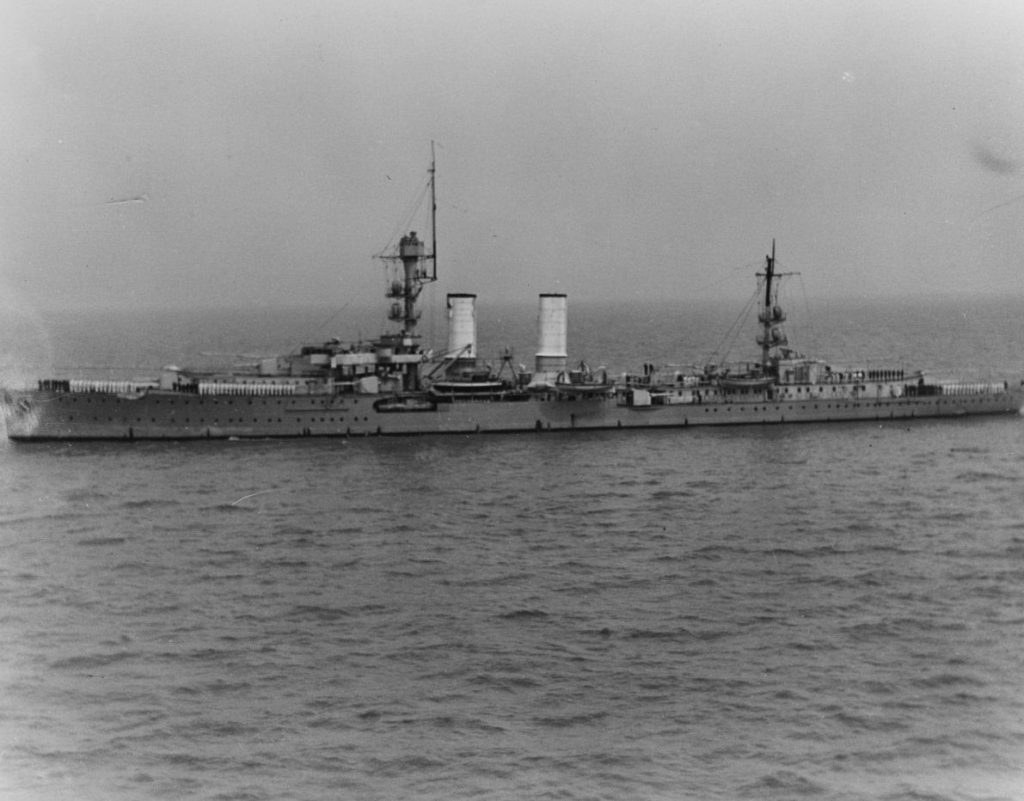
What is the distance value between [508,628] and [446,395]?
23.5 m

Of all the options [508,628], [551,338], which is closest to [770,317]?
[551,338]

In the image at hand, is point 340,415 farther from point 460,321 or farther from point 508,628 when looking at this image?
point 508,628

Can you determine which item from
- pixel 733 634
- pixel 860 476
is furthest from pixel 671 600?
pixel 860 476

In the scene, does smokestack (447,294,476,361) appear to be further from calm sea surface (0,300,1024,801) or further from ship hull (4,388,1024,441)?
calm sea surface (0,300,1024,801)

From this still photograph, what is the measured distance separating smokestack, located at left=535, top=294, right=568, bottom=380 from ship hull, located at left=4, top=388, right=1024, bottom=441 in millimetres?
2245

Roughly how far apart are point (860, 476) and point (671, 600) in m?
15.4

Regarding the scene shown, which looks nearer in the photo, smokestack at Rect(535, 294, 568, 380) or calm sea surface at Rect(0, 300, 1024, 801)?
calm sea surface at Rect(0, 300, 1024, 801)

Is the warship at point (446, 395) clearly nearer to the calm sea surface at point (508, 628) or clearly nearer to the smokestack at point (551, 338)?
the smokestack at point (551, 338)

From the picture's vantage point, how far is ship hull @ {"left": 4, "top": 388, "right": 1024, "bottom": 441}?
128 ft

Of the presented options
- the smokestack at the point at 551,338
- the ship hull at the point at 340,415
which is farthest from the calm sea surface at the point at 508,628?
the smokestack at the point at 551,338

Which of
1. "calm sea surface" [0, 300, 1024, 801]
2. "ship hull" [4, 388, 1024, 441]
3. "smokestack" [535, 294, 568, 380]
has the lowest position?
"calm sea surface" [0, 300, 1024, 801]

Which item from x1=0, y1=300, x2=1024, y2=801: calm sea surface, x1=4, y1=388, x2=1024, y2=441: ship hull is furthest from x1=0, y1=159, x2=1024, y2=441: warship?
x1=0, y1=300, x2=1024, y2=801: calm sea surface

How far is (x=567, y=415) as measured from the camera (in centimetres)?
4353

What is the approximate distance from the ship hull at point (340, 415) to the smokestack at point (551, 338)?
225 centimetres
